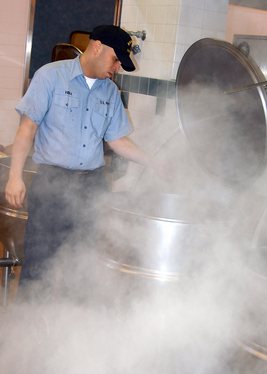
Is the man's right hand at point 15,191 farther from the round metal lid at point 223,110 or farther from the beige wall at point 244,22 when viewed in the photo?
the beige wall at point 244,22

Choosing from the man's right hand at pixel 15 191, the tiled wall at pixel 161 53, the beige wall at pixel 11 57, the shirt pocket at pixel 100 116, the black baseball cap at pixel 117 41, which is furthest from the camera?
the beige wall at pixel 11 57

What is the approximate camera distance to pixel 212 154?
2049mm

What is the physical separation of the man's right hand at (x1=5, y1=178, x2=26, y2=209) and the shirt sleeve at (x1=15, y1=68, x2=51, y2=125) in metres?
0.32

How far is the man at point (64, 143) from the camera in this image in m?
2.37

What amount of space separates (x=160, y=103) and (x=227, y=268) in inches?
92.3

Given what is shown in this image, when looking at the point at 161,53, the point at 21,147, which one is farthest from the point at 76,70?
the point at 161,53

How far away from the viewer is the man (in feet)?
7.78

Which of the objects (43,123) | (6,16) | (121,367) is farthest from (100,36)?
(6,16)

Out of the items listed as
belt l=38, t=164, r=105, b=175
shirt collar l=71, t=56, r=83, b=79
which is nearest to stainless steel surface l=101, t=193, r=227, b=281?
belt l=38, t=164, r=105, b=175

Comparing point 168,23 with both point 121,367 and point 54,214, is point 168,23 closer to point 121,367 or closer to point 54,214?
point 54,214

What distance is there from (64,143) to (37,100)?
22 centimetres

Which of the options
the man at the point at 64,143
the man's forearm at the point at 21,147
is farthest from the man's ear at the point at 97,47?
the man's forearm at the point at 21,147

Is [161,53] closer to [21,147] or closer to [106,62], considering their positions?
[106,62]

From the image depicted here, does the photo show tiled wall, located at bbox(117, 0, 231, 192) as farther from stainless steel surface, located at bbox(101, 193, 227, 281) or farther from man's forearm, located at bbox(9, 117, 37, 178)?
stainless steel surface, located at bbox(101, 193, 227, 281)
